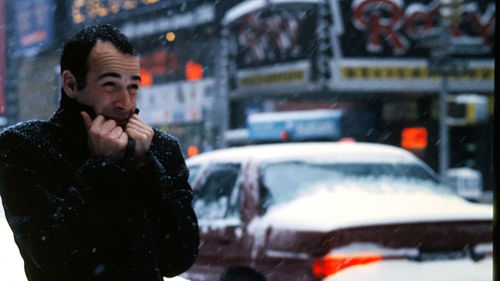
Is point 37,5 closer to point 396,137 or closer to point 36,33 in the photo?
point 36,33

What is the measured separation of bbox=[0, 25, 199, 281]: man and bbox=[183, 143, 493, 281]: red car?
2.42 metres

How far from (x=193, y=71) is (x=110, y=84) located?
2577 cm

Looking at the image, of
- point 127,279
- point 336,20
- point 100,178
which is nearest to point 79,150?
point 100,178

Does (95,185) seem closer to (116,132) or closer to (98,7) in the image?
(116,132)

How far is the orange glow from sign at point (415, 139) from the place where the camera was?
70.6 ft

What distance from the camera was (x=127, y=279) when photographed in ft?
5.41

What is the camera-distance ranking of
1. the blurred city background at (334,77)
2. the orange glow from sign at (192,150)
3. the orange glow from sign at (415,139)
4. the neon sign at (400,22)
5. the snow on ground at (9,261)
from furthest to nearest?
the orange glow from sign at (192,150), the orange glow from sign at (415,139), the blurred city background at (334,77), the neon sign at (400,22), the snow on ground at (9,261)

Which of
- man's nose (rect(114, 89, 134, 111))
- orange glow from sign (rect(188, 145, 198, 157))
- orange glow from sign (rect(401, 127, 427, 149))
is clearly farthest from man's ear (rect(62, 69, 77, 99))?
orange glow from sign (rect(188, 145, 198, 157))

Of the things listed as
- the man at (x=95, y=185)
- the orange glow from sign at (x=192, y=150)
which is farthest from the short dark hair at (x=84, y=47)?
the orange glow from sign at (x=192, y=150)

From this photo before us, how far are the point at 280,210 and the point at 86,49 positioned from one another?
313 cm

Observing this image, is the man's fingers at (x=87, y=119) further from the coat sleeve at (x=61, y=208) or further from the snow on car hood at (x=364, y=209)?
the snow on car hood at (x=364, y=209)

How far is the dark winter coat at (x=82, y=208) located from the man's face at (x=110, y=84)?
0.07 metres

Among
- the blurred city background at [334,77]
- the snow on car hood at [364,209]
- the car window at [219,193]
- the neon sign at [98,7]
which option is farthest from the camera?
the neon sign at [98,7]

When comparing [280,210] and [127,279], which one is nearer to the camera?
[127,279]
